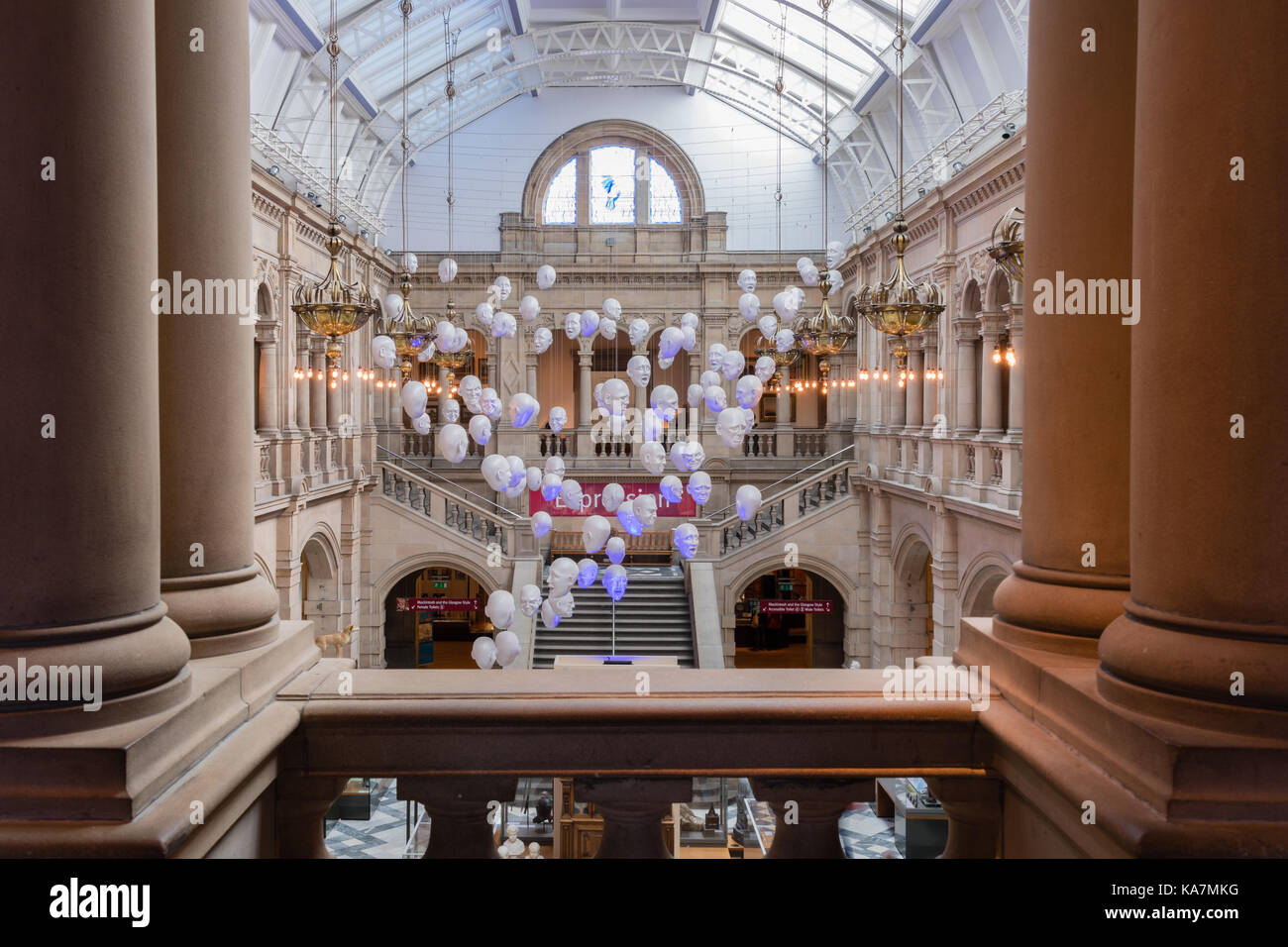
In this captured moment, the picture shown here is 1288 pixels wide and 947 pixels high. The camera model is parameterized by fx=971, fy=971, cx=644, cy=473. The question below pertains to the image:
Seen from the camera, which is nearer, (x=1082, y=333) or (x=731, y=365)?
(x=1082, y=333)

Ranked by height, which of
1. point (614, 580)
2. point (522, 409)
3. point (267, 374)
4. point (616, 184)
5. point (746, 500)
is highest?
point (616, 184)

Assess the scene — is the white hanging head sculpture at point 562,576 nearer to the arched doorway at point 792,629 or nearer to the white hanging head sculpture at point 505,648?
the white hanging head sculpture at point 505,648

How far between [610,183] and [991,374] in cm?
1243

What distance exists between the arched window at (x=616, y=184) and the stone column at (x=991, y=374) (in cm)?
1081

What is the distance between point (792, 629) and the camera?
27469 mm

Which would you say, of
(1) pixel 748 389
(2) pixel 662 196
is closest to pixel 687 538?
(1) pixel 748 389

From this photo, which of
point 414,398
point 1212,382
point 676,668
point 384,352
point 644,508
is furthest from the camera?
point 414,398

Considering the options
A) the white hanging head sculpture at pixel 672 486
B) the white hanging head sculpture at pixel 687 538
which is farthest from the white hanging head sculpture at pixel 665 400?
the white hanging head sculpture at pixel 687 538

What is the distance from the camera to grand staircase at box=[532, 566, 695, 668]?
59.2 feet

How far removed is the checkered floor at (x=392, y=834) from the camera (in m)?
14.6

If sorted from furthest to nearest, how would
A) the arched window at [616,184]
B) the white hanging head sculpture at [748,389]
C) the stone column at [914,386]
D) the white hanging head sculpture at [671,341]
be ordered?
1. the arched window at [616,184]
2. the stone column at [914,386]
3. the white hanging head sculpture at [748,389]
4. the white hanging head sculpture at [671,341]

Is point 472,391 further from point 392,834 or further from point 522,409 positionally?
point 392,834

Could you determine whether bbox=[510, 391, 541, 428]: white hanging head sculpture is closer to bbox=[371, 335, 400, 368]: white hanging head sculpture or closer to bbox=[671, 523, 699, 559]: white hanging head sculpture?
bbox=[371, 335, 400, 368]: white hanging head sculpture
